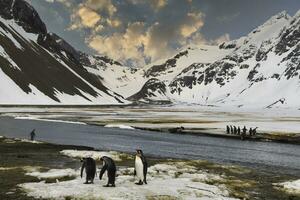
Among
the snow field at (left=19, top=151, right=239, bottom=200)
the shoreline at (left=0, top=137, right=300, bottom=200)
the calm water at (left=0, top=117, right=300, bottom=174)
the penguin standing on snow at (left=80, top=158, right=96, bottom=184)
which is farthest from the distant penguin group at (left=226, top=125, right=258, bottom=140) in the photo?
the penguin standing on snow at (left=80, top=158, right=96, bottom=184)

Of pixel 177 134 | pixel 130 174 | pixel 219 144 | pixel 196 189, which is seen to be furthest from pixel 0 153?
pixel 177 134

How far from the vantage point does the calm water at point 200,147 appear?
53.0 metres

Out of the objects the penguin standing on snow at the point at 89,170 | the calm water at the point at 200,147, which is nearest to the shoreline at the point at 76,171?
the penguin standing on snow at the point at 89,170

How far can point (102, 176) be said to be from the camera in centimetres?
3322

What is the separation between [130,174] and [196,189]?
7.52 meters

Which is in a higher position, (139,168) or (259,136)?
(259,136)

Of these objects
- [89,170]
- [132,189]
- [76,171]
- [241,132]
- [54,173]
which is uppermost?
[241,132]

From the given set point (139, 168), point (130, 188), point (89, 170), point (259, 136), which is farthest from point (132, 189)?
point (259, 136)

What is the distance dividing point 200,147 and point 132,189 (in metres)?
38.5

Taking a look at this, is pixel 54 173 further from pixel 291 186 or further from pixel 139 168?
pixel 291 186

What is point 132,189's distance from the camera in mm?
28500

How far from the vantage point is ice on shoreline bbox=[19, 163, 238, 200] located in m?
26.7

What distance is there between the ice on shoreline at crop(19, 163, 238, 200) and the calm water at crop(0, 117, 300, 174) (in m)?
16.0

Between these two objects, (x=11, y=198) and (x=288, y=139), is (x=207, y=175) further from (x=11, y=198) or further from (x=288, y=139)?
(x=288, y=139)
